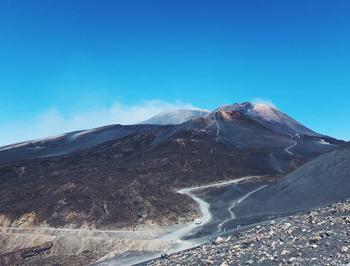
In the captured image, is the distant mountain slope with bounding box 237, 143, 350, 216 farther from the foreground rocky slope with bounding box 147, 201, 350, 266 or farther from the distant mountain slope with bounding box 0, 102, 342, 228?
the foreground rocky slope with bounding box 147, 201, 350, 266

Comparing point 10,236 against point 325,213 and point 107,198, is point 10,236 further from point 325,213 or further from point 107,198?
point 325,213

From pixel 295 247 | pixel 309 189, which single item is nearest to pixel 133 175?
pixel 309 189

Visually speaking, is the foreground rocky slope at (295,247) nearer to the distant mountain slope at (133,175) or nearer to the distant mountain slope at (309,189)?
the distant mountain slope at (309,189)

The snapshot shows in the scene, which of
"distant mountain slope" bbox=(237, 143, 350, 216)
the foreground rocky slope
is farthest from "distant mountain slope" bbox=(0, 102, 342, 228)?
the foreground rocky slope

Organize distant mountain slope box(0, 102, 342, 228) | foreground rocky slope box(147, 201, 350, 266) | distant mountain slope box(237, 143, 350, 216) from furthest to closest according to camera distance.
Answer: distant mountain slope box(0, 102, 342, 228) → distant mountain slope box(237, 143, 350, 216) → foreground rocky slope box(147, 201, 350, 266)

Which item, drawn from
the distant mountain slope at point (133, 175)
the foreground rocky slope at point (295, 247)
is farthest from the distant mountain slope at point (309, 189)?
the foreground rocky slope at point (295, 247)

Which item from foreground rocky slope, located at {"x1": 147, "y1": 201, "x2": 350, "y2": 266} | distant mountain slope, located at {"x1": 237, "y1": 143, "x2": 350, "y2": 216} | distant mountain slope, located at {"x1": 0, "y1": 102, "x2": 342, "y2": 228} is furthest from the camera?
distant mountain slope, located at {"x1": 0, "y1": 102, "x2": 342, "y2": 228}
